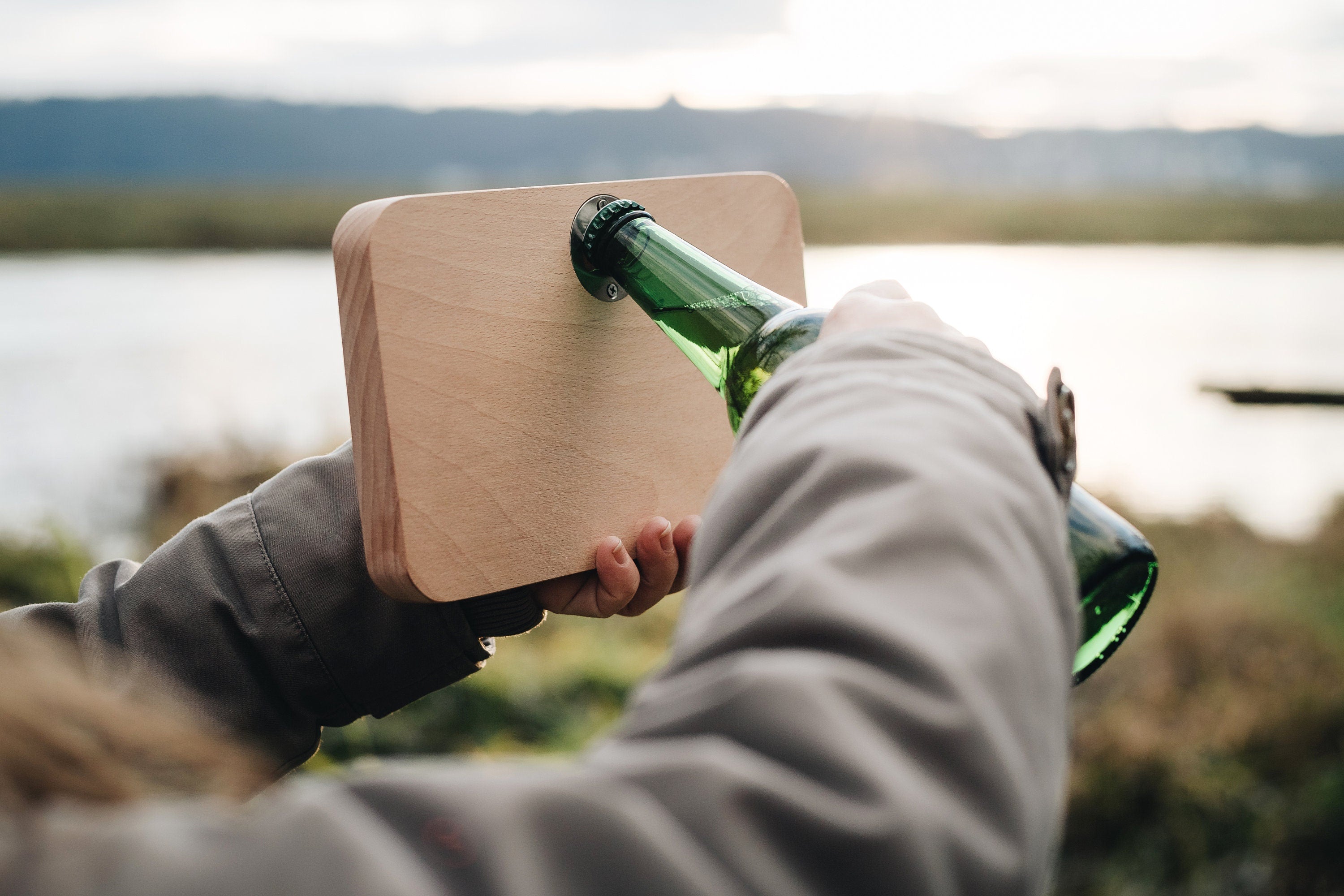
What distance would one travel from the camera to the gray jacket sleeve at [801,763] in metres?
0.25

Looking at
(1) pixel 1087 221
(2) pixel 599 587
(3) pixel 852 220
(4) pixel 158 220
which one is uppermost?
(2) pixel 599 587

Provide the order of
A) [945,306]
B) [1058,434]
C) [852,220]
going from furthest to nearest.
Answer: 1. [852,220]
2. [945,306]
3. [1058,434]

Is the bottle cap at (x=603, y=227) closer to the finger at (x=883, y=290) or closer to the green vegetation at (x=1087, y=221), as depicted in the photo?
the finger at (x=883, y=290)

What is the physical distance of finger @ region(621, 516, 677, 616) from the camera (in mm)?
690

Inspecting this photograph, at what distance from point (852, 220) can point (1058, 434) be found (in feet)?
52.2

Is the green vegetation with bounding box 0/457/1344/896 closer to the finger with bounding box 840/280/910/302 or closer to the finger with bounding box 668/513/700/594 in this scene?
the finger with bounding box 668/513/700/594

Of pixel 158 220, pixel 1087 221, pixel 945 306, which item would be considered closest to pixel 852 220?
pixel 1087 221

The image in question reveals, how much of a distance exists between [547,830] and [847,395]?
20 centimetres

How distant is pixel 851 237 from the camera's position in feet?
42.1

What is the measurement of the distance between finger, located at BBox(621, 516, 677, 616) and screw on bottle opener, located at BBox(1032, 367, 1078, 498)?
1.13ft

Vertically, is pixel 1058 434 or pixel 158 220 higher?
pixel 1058 434

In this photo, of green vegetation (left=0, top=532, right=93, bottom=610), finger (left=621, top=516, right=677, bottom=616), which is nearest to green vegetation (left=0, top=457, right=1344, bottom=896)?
green vegetation (left=0, top=532, right=93, bottom=610)

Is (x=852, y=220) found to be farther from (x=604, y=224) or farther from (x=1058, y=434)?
(x=1058, y=434)

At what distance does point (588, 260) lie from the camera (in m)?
0.63
